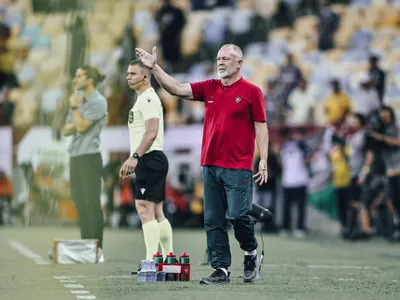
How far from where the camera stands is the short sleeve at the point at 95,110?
12.8 meters

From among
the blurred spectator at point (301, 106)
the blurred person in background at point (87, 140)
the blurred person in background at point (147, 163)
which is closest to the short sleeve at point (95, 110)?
the blurred person in background at point (87, 140)

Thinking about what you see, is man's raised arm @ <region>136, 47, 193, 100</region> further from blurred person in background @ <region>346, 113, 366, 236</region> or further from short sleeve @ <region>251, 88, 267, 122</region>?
blurred person in background @ <region>346, 113, 366, 236</region>

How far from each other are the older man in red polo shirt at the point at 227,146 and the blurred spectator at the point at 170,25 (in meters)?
18.0

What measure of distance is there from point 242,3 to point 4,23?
19.5 ft

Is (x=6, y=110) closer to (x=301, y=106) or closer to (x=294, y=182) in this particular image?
(x=301, y=106)

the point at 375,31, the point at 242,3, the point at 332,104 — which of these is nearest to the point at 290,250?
the point at 332,104

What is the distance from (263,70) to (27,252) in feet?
42.1

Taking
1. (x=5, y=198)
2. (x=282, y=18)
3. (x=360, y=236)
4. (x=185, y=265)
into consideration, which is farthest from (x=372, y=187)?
(x=185, y=265)

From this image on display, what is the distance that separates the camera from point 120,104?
2131 centimetres

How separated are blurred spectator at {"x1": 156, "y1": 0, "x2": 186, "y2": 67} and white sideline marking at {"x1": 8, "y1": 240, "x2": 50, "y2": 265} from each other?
11.3 m

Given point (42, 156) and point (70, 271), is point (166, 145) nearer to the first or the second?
point (42, 156)

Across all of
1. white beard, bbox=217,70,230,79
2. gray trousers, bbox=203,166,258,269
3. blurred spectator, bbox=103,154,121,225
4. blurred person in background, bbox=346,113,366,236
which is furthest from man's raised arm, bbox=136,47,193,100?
blurred spectator, bbox=103,154,121,225

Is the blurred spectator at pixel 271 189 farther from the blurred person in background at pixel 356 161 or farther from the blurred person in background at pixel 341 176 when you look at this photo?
the blurred person in background at pixel 356 161

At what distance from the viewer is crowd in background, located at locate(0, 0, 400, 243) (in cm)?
2084
